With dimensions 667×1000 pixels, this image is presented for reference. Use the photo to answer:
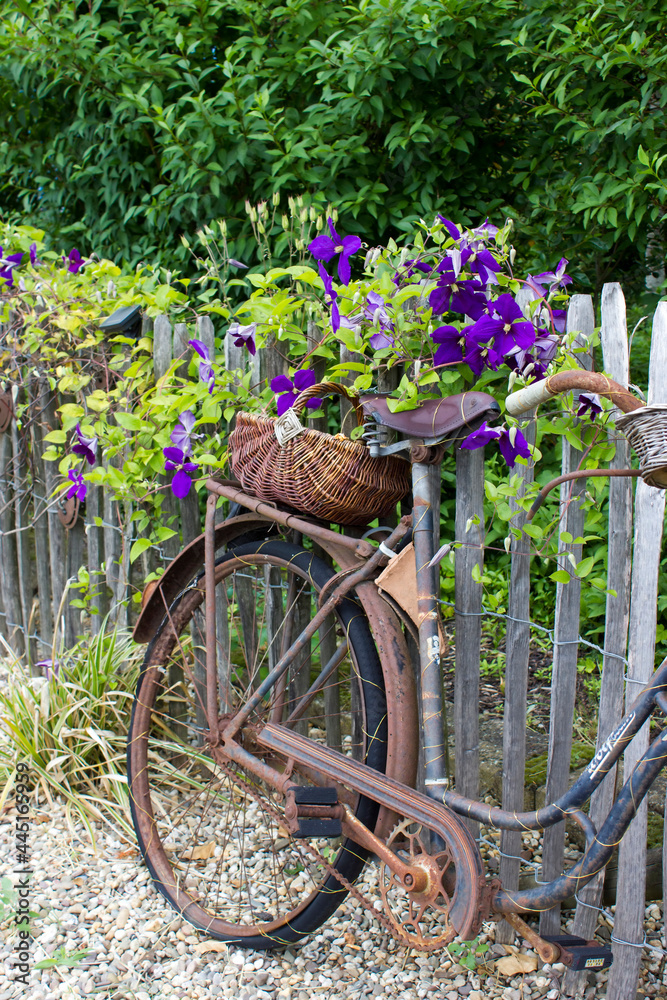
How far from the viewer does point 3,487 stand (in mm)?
3729

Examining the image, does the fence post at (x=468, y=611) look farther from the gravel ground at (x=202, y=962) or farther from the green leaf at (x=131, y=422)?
the green leaf at (x=131, y=422)

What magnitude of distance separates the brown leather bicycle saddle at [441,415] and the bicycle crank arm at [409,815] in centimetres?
78

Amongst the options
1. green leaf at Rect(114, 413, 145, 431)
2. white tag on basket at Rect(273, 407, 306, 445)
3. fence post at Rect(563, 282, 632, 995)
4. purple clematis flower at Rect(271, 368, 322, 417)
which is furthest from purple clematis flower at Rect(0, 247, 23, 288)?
fence post at Rect(563, 282, 632, 995)

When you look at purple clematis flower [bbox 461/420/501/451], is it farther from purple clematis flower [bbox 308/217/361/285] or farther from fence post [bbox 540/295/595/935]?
purple clematis flower [bbox 308/217/361/285]

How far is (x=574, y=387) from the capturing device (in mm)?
1406

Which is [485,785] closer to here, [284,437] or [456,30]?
[284,437]

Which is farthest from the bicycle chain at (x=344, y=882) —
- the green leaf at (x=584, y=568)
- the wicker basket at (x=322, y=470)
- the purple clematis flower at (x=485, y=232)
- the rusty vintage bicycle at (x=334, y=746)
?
the purple clematis flower at (x=485, y=232)

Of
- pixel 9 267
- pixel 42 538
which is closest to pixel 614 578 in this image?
pixel 42 538

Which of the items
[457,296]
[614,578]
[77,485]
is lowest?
[614,578]

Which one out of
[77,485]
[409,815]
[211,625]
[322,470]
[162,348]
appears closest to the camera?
[409,815]

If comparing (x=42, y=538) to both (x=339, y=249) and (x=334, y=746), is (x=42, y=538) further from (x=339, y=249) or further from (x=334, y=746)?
(x=339, y=249)

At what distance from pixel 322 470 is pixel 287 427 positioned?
14cm

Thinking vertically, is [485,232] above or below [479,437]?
above

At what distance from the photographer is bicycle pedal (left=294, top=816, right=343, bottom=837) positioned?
175cm
